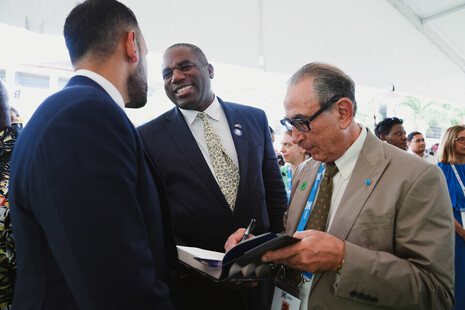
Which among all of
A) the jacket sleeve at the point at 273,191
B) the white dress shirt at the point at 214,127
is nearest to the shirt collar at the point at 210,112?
the white dress shirt at the point at 214,127

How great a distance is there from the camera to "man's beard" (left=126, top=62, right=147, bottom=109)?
1.10 m

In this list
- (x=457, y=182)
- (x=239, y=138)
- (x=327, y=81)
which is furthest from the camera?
(x=457, y=182)

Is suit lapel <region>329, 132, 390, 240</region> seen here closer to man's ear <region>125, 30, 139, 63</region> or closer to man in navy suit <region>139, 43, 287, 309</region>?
man in navy suit <region>139, 43, 287, 309</region>

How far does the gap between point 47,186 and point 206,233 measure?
1.08 m

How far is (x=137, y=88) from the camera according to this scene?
44.5 inches

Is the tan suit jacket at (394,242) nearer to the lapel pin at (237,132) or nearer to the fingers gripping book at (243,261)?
the fingers gripping book at (243,261)

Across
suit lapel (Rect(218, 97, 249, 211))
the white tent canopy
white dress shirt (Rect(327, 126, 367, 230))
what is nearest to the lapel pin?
suit lapel (Rect(218, 97, 249, 211))

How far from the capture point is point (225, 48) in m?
3.49

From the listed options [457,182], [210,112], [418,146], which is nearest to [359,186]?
[210,112]

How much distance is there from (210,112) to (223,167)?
40cm

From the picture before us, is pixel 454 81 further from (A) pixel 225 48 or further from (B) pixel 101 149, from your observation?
(B) pixel 101 149

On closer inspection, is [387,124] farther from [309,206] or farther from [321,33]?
[309,206]

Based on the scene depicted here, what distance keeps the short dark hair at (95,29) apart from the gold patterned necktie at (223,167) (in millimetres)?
A: 902

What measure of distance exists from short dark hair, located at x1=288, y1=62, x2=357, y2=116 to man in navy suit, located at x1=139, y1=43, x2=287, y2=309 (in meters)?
0.67
